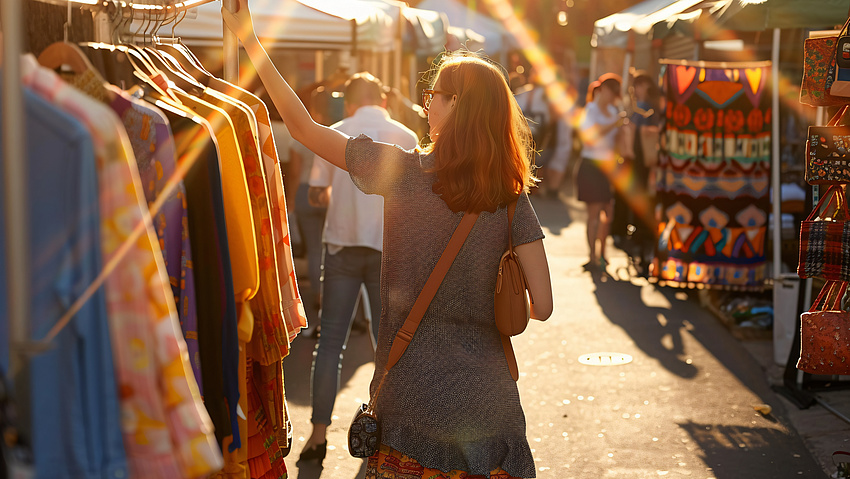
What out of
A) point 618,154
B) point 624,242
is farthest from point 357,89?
point 624,242

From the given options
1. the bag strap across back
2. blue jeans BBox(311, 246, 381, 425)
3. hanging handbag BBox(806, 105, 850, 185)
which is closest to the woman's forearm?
the bag strap across back

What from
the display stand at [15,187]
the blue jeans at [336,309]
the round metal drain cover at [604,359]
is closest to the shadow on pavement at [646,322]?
the round metal drain cover at [604,359]

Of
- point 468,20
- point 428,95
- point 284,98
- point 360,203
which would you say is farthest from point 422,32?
point 284,98

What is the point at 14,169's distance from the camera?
1.60 meters

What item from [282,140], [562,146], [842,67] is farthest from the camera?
[562,146]

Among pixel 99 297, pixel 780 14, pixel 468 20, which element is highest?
pixel 468 20

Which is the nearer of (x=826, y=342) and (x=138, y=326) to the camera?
(x=138, y=326)

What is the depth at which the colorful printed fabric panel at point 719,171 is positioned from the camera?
863 centimetres

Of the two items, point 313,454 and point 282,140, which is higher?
point 282,140

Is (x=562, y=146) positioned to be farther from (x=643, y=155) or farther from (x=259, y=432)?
(x=259, y=432)

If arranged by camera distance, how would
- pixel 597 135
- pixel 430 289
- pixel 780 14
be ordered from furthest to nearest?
pixel 597 135, pixel 780 14, pixel 430 289

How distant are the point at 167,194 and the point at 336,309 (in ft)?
9.79

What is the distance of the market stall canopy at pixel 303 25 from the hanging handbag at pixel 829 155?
4.62m

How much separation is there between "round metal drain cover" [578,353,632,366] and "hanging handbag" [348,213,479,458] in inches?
173
